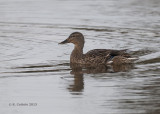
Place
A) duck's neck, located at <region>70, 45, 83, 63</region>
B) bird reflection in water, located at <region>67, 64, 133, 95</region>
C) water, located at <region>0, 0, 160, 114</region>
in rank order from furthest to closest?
duck's neck, located at <region>70, 45, 83, 63</region>
bird reflection in water, located at <region>67, 64, 133, 95</region>
water, located at <region>0, 0, 160, 114</region>

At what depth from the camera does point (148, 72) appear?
37.9 feet

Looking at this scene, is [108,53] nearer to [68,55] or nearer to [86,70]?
[86,70]

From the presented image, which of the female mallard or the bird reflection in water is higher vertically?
the female mallard

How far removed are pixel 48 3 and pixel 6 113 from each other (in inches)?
510

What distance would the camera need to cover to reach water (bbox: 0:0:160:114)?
927 centimetres

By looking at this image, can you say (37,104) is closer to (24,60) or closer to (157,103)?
(157,103)

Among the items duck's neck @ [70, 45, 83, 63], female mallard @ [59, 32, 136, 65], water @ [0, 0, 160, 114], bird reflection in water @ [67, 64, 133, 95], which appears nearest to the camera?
water @ [0, 0, 160, 114]

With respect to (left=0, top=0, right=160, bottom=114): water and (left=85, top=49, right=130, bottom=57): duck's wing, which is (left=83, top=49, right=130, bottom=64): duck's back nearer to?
(left=85, top=49, right=130, bottom=57): duck's wing

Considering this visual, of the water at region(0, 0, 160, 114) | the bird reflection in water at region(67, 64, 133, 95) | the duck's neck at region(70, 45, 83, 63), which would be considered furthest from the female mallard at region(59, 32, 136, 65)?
the water at region(0, 0, 160, 114)

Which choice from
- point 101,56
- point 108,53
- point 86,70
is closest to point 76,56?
point 101,56

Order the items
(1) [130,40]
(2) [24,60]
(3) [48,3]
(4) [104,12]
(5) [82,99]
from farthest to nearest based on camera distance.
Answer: (3) [48,3] → (4) [104,12] → (1) [130,40] → (2) [24,60] → (5) [82,99]

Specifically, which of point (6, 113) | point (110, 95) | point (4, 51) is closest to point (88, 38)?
point (4, 51)

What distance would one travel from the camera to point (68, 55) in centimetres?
1381

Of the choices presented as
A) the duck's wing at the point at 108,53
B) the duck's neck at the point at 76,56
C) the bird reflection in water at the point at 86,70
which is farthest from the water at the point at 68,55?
the duck's wing at the point at 108,53
